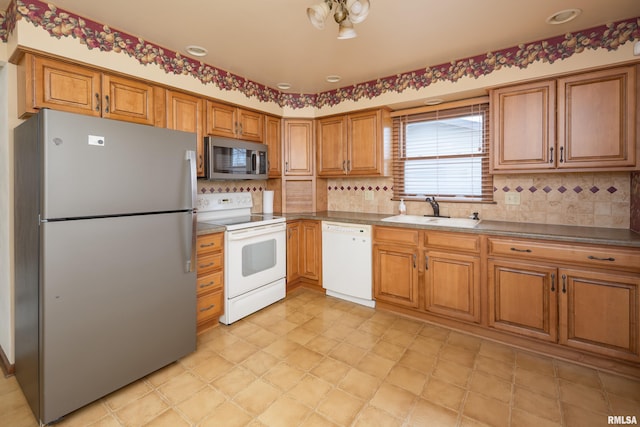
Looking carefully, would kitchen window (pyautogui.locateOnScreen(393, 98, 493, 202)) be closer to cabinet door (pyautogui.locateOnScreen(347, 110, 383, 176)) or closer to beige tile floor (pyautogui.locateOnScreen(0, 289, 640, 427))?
cabinet door (pyautogui.locateOnScreen(347, 110, 383, 176))

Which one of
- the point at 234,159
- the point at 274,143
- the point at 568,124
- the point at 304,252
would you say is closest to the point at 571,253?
the point at 568,124

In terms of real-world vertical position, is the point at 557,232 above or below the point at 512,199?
below

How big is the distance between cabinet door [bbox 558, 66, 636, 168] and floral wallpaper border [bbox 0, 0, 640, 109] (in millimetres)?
233

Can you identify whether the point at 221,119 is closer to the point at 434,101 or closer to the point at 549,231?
the point at 434,101

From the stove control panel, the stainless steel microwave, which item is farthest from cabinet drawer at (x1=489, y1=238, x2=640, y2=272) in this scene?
the stove control panel

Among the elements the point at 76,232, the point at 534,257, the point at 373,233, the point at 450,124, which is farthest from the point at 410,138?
the point at 76,232

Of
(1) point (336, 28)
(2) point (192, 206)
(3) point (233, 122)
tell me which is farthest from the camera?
(3) point (233, 122)

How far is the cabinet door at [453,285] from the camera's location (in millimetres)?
2566

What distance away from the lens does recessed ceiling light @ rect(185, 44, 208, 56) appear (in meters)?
2.57

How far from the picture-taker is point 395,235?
2975 millimetres

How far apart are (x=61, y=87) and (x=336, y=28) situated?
76.9 inches

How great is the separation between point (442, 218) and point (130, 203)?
2.81 m

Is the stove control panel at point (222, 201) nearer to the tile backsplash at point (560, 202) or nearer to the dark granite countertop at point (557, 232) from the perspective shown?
the dark granite countertop at point (557, 232)

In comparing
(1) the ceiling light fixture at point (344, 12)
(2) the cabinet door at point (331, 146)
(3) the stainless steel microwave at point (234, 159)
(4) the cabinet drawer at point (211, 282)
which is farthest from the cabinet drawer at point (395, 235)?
(1) the ceiling light fixture at point (344, 12)
